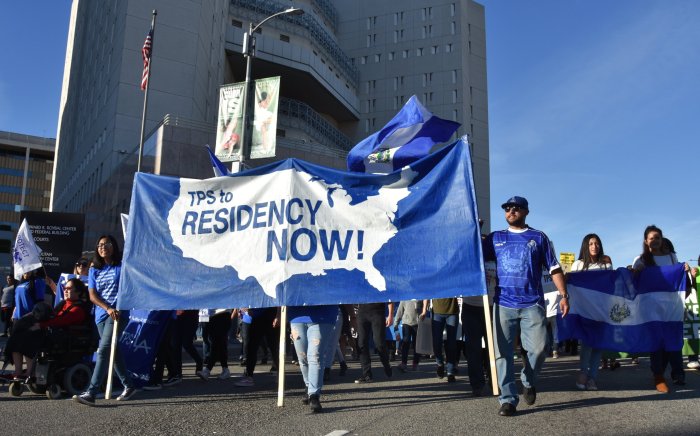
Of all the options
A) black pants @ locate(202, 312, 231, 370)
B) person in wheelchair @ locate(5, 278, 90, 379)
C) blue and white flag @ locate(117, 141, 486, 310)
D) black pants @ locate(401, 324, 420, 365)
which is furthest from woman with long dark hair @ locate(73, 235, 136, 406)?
black pants @ locate(401, 324, 420, 365)

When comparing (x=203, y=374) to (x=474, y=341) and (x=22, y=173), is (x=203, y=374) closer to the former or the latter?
(x=474, y=341)

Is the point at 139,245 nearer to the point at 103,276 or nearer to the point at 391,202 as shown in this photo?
the point at 103,276

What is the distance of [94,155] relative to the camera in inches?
1783

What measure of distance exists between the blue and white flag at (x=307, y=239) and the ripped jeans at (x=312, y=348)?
0.26 metres

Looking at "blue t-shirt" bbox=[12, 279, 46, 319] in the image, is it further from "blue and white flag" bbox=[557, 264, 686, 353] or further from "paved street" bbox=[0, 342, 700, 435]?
"blue and white flag" bbox=[557, 264, 686, 353]

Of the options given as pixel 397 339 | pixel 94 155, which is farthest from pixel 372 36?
pixel 397 339

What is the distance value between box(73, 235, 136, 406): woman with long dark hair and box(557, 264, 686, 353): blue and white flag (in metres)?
5.14

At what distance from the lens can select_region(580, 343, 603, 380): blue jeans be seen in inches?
287

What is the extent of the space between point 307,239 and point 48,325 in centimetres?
318

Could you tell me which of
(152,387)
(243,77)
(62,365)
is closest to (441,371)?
(152,387)

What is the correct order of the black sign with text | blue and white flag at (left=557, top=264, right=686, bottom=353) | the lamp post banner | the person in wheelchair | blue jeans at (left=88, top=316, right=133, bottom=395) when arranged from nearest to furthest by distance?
blue jeans at (left=88, top=316, right=133, bottom=395), the person in wheelchair, blue and white flag at (left=557, top=264, right=686, bottom=353), the lamp post banner, the black sign with text

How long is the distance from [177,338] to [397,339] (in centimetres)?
686

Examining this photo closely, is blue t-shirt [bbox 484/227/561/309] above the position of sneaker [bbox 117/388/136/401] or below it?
above

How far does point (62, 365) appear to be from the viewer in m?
7.05
